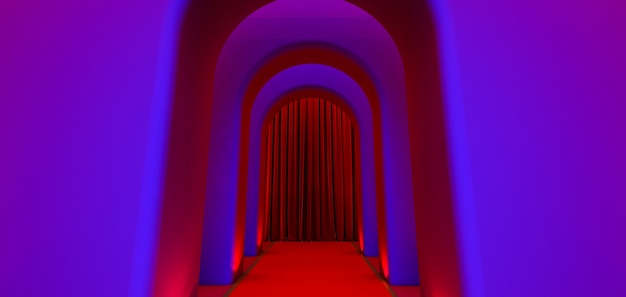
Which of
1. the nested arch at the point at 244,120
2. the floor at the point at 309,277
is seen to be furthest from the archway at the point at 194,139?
the nested arch at the point at 244,120

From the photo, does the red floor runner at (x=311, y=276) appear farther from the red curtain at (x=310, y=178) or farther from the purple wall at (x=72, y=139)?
the red curtain at (x=310, y=178)

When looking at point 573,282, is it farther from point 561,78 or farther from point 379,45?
point 379,45

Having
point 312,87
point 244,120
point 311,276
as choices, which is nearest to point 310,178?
point 312,87

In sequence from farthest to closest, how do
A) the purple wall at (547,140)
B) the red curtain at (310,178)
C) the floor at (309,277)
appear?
the red curtain at (310,178)
the floor at (309,277)
the purple wall at (547,140)

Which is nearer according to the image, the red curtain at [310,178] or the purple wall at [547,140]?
the purple wall at [547,140]

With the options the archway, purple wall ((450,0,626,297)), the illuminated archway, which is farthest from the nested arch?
purple wall ((450,0,626,297))

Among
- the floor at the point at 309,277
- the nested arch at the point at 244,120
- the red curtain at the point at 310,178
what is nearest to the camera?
the floor at the point at 309,277

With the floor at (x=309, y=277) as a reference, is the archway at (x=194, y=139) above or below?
above

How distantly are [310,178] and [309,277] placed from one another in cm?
488

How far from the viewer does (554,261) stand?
177 cm

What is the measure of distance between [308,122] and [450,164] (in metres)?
7.72

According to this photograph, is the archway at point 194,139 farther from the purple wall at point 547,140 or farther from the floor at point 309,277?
the floor at point 309,277

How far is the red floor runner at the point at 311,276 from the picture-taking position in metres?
3.67

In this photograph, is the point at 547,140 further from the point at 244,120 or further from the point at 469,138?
the point at 244,120
